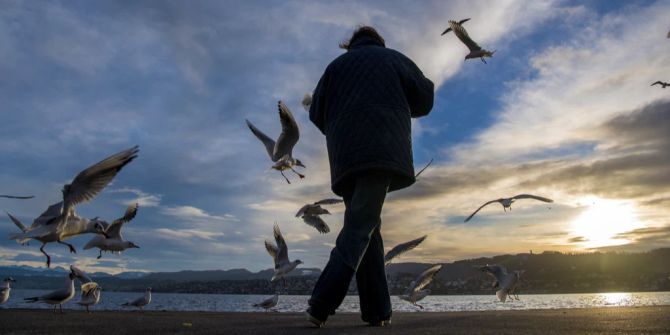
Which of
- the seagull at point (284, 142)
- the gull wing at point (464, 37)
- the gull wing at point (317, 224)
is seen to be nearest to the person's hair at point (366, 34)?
the seagull at point (284, 142)

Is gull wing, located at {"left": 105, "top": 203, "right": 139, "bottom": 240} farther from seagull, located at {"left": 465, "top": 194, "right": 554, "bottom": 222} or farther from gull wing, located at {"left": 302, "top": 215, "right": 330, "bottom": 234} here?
seagull, located at {"left": 465, "top": 194, "right": 554, "bottom": 222}

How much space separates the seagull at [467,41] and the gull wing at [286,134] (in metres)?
6.51

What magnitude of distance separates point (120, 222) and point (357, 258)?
22.5ft

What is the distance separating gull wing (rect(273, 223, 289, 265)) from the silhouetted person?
8.04 metres

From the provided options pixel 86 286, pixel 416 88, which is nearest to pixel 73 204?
pixel 416 88

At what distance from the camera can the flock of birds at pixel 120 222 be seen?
5.95 m

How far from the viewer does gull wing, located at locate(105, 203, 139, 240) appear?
9.49 meters

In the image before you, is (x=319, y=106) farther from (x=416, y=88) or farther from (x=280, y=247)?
(x=280, y=247)

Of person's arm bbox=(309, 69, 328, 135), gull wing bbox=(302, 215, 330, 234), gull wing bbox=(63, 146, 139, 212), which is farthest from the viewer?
gull wing bbox=(302, 215, 330, 234)

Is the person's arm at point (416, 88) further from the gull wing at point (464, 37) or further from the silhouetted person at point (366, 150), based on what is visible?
the gull wing at point (464, 37)

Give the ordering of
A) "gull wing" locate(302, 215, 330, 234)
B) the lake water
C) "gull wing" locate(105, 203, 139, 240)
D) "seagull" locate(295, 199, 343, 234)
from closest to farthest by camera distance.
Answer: "gull wing" locate(105, 203, 139, 240), "seagull" locate(295, 199, 343, 234), "gull wing" locate(302, 215, 330, 234), the lake water

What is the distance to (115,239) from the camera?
9.52m

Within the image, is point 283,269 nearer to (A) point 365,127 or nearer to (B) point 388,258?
(B) point 388,258

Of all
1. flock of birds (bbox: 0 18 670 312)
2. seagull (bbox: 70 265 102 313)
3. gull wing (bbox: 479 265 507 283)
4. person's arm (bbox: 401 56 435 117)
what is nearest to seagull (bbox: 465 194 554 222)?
flock of birds (bbox: 0 18 670 312)
